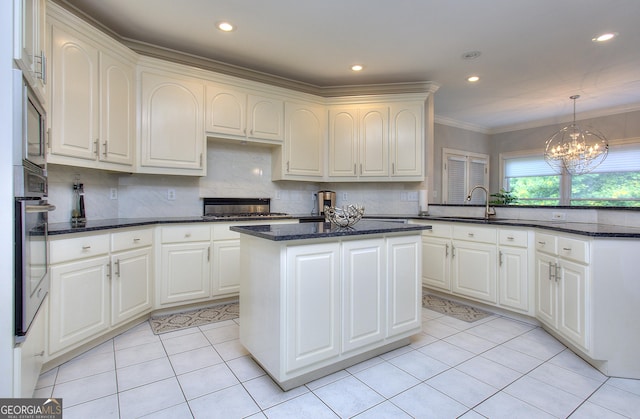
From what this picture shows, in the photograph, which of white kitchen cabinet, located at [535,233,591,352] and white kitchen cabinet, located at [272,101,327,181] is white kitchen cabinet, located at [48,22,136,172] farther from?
white kitchen cabinet, located at [535,233,591,352]

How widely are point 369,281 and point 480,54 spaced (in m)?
2.73

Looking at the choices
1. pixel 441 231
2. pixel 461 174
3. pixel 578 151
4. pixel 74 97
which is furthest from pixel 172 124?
pixel 578 151

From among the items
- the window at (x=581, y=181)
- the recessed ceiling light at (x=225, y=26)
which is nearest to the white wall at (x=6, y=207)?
the recessed ceiling light at (x=225, y=26)

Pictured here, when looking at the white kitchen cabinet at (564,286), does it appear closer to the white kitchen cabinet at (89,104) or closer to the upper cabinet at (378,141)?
the upper cabinet at (378,141)

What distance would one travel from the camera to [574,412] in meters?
1.57

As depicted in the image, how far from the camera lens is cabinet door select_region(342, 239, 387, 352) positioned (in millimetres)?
1929

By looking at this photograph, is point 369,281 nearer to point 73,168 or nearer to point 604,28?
point 73,168

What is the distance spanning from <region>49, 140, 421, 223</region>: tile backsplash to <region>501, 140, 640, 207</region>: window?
3295 millimetres

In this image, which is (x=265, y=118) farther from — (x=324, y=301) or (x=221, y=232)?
(x=324, y=301)

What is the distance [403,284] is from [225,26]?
102 inches

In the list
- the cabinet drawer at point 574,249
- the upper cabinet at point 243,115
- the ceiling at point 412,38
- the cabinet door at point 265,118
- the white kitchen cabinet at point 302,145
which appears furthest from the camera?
the white kitchen cabinet at point 302,145

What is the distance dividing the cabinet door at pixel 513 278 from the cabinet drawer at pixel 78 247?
328cm

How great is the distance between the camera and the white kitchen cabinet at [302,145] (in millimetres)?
3820

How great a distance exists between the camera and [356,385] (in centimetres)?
180
